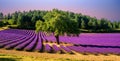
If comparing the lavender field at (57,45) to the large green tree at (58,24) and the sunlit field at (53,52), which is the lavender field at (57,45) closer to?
the sunlit field at (53,52)

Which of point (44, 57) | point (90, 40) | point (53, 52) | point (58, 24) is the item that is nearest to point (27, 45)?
point (53, 52)

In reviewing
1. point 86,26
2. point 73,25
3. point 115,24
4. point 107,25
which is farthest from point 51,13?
point 115,24

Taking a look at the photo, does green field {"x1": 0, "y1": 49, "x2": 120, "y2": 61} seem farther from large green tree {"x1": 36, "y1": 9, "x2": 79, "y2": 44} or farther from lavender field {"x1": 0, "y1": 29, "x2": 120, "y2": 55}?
large green tree {"x1": 36, "y1": 9, "x2": 79, "y2": 44}

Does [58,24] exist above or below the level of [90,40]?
above

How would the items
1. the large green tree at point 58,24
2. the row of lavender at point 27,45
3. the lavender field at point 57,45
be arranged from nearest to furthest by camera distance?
the row of lavender at point 27,45 < the lavender field at point 57,45 < the large green tree at point 58,24

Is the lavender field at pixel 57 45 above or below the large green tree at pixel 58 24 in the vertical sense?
below

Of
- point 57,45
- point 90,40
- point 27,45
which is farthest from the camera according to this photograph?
point 90,40

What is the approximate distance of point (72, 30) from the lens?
1945 inches

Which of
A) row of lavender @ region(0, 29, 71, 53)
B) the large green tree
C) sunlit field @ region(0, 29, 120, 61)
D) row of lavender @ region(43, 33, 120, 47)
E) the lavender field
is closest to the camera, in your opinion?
sunlit field @ region(0, 29, 120, 61)

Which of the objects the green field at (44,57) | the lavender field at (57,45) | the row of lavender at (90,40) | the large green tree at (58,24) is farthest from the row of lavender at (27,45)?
the row of lavender at (90,40)

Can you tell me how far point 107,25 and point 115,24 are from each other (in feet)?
76.0

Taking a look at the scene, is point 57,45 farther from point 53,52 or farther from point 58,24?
point 53,52

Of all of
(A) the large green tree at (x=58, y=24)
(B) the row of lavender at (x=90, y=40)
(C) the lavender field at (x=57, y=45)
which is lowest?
(B) the row of lavender at (x=90, y=40)

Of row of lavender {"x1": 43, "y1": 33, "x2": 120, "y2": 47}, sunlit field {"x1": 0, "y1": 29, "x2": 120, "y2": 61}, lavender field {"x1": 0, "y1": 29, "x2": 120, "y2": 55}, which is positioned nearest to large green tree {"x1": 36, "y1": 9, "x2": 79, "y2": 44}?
lavender field {"x1": 0, "y1": 29, "x2": 120, "y2": 55}
